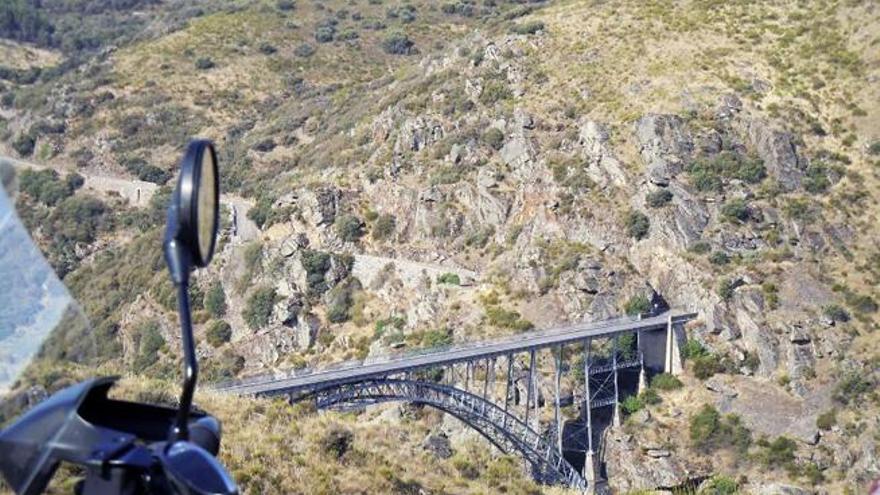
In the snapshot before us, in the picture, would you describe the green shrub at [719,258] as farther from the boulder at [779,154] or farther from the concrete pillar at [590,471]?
the concrete pillar at [590,471]

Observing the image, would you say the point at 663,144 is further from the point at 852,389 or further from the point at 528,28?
the point at 852,389

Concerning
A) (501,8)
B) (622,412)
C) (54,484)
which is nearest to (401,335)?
(622,412)

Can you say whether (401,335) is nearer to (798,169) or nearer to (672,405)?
(672,405)

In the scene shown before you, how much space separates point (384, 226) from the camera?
244 feet

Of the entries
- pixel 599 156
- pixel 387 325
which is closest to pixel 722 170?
pixel 599 156

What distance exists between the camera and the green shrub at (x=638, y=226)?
68750 mm

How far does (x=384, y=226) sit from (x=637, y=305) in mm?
18167

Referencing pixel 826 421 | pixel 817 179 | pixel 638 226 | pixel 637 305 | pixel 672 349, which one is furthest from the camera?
pixel 817 179

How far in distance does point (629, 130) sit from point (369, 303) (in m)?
21.0

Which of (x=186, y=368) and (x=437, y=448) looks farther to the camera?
(x=437, y=448)

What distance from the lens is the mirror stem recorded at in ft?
10.4

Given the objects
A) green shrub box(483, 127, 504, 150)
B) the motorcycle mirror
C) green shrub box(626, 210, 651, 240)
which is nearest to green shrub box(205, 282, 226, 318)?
green shrub box(483, 127, 504, 150)

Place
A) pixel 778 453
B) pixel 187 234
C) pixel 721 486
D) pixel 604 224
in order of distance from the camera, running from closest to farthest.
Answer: pixel 187 234, pixel 721 486, pixel 778 453, pixel 604 224

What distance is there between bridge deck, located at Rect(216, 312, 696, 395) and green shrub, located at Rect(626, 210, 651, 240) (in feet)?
22.2
